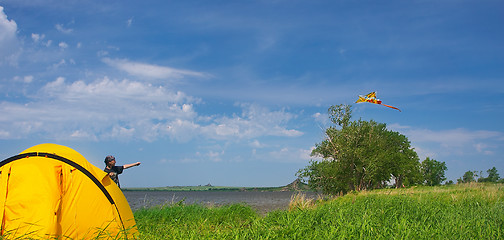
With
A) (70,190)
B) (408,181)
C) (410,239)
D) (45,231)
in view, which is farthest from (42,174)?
(408,181)

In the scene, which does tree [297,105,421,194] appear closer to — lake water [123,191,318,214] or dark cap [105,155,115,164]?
lake water [123,191,318,214]

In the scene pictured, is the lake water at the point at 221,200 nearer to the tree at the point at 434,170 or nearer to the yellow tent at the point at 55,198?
the yellow tent at the point at 55,198

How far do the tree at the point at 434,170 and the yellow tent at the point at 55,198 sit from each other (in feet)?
175

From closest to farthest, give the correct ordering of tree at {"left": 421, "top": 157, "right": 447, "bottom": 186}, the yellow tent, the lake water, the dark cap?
the yellow tent < the dark cap < the lake water < tree at {"left": 421, "top": 157, "right": 447, "bottom": 186}

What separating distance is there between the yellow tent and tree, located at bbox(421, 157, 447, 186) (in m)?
53.4

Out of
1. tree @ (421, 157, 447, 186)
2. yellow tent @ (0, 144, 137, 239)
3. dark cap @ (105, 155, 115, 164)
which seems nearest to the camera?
yellow tent @ (0, 144, 137, 239)

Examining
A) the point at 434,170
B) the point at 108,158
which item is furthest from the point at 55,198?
the point at 434,170

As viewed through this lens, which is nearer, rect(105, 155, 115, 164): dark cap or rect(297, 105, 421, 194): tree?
rect(105, 155, 115, 164): dark cap

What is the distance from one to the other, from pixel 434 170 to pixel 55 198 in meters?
57.3

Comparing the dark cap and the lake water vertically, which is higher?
the dark cap

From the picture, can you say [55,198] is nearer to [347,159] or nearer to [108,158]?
[108,158]

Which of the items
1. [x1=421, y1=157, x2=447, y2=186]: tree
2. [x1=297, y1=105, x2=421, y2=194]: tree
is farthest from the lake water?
[x1=421, y1=157, x2=447, y2=186]: tree

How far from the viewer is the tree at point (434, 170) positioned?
2087 inches

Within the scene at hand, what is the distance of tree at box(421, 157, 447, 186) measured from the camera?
53009mm
